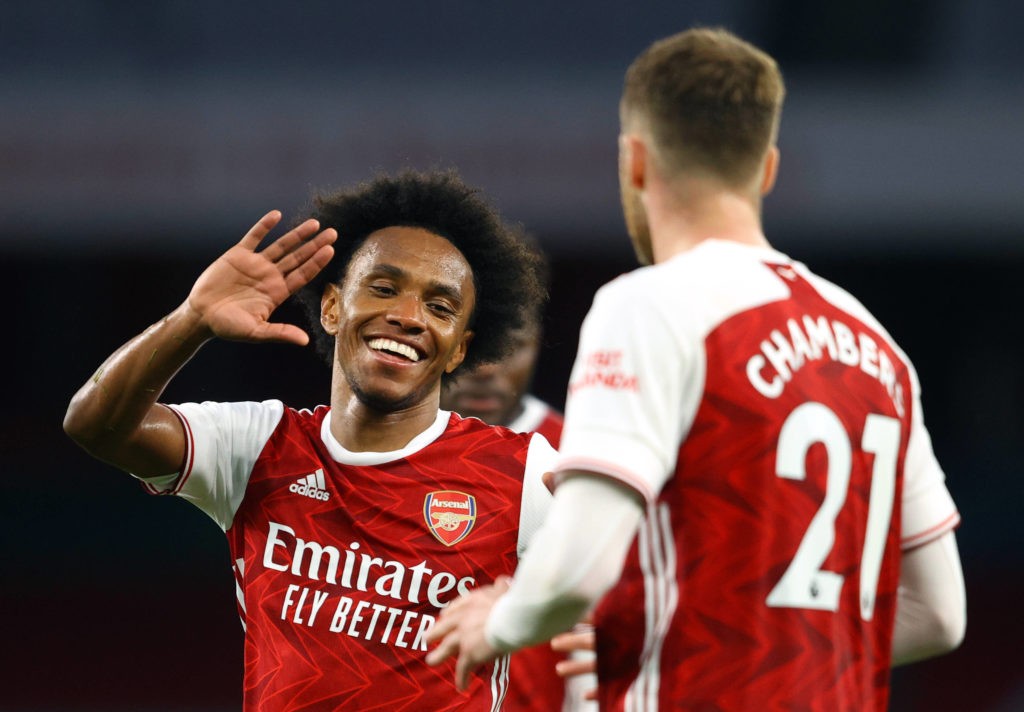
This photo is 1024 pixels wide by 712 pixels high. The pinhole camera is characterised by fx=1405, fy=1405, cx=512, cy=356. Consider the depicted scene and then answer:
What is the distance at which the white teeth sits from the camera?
137 inches

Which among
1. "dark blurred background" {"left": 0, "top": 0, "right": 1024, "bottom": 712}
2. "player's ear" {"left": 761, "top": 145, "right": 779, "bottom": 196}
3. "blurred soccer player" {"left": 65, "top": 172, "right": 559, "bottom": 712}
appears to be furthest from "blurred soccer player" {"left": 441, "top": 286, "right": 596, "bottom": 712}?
"dark blurred background" {"left": 0, "top": 0, "right": 1024, "bottom": 712}

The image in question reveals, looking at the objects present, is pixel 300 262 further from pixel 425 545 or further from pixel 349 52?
pixel 349 52

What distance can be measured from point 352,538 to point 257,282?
65cm

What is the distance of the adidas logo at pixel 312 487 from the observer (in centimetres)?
340

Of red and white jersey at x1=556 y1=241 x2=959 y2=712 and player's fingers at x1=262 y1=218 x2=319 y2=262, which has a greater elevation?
player's fingers at x1=262 y1=218 x2=319 y2=262

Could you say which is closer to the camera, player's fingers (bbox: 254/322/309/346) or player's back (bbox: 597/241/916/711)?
player's back (bbox: 597/241/916/711)

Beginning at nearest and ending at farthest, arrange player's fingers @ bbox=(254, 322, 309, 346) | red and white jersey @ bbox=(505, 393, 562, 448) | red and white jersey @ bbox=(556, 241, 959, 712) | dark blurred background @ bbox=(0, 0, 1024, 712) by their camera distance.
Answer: red and white jersey @ bbox=(556, 241, 959, 712)
player's fingers @ bbox=(254, 322, 309, 346)
red and white jersey @ bbox=(505, 393, 562, 448)
dark blurred background @ bbox=(0, 0, 1024, 712)

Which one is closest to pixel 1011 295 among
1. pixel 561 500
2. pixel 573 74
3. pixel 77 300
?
pixel 573 74

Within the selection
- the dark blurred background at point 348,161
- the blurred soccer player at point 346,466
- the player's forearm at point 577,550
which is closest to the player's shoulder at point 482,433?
the blurred soccer player at point 346,466

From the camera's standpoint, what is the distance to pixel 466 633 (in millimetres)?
2396

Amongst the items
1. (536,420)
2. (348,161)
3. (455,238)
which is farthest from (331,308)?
(348,161)

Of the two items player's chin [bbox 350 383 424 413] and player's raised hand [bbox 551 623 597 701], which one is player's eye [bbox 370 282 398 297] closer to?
player's chin [bbox 350 383 424 413]

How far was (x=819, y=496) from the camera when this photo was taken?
92.9 inches

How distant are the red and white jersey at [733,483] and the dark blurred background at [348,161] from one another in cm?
781
